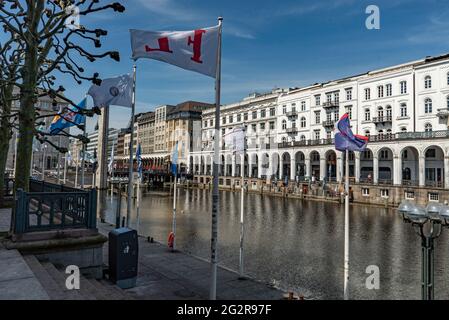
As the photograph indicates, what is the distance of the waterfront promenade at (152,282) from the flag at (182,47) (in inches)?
238

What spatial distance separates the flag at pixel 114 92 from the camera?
14986 mm

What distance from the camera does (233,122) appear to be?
3553 inches

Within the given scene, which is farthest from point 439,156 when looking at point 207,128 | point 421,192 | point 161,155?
point 161,155

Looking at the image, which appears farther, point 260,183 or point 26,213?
point 260,183

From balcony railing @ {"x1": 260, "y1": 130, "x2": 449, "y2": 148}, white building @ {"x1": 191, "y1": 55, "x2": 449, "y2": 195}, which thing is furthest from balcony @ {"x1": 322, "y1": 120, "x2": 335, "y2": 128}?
balcony railing @ {"x1": 260, "y1": 130, "x2": 449, "y2": 148}

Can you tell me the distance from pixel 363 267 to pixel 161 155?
368ft

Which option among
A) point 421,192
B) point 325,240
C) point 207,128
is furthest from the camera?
point 207,128

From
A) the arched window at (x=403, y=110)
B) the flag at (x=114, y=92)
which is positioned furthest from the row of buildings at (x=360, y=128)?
the flag at (x=114, y=92)

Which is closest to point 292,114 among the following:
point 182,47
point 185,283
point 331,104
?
point 331,104

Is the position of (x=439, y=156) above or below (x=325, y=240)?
above

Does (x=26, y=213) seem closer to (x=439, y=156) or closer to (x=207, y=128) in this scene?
(x=439, y=156)

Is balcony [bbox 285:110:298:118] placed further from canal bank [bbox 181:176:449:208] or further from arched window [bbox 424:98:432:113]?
arched window [bbox 424:98:432:113]

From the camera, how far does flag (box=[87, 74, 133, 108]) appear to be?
15.0 m
